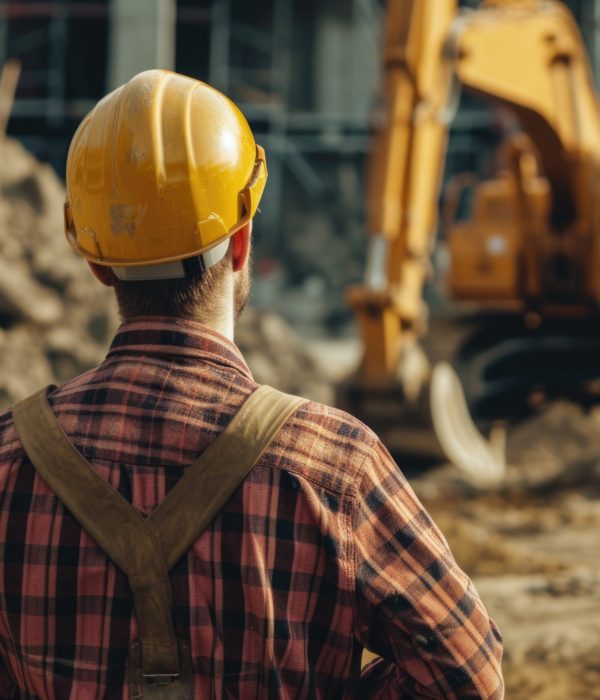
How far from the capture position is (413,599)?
144cm

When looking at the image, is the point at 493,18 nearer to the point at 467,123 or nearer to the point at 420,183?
the point at 420,183

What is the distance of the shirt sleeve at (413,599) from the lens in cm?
144

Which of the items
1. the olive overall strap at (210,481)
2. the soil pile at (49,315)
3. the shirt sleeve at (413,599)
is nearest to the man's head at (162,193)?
the olive overall strap at (210,481)

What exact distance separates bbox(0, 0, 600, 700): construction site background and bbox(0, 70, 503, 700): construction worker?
269 inches

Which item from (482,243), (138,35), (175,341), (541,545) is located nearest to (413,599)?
(175,341)

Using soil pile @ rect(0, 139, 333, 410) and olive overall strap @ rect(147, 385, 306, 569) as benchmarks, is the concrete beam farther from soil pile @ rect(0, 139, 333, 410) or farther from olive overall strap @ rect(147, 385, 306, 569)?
olive overall strap @ rect(147, 385, 306, 569)

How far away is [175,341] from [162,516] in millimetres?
262

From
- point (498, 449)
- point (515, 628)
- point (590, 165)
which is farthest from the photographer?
point (498, 449)

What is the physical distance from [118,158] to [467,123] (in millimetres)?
17906

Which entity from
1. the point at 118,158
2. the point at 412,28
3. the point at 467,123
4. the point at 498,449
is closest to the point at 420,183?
the point at 412,28

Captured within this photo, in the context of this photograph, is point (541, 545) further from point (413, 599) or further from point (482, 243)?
point (413, 599)

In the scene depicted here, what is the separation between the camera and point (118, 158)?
1.53 meters

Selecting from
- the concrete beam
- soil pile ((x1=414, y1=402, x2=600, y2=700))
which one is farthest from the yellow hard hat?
the concrete beam

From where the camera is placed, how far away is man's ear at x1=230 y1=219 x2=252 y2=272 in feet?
5.25
